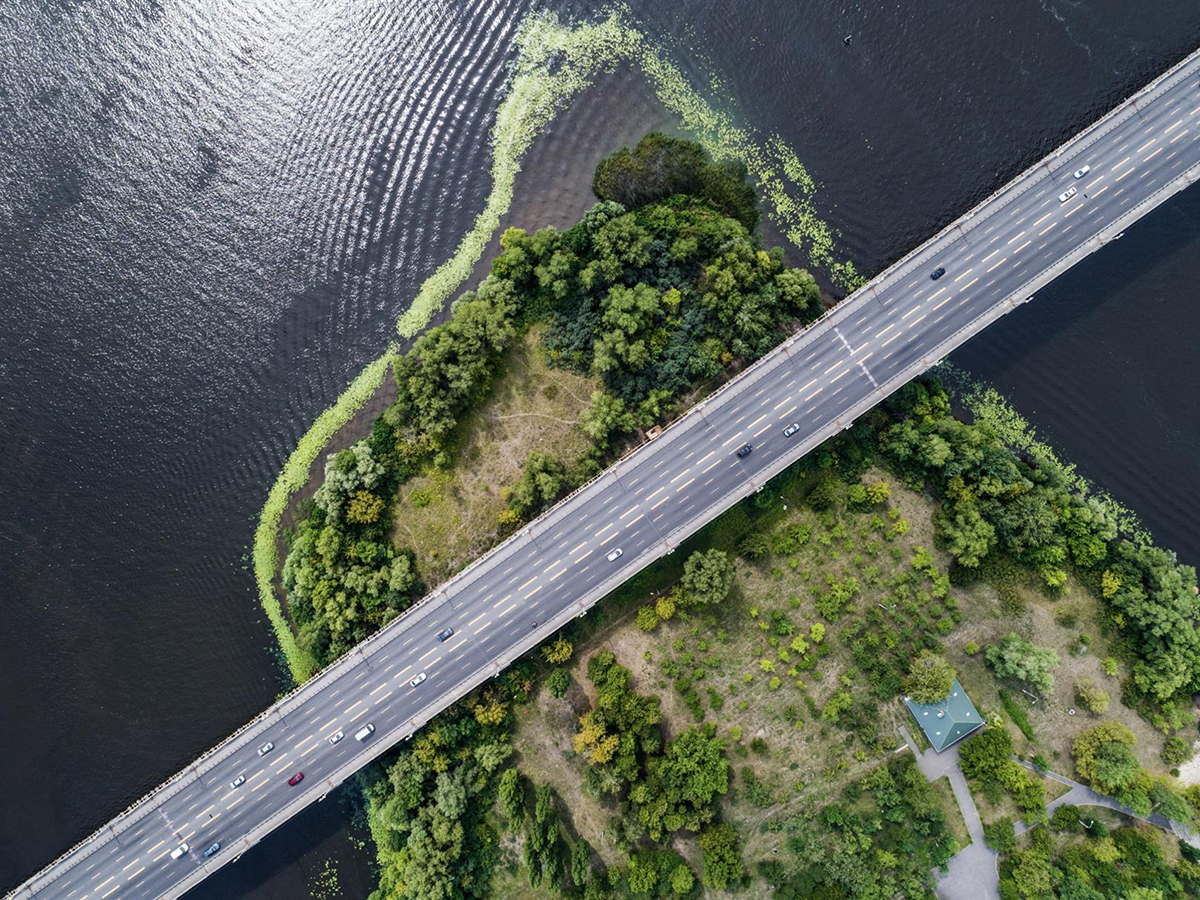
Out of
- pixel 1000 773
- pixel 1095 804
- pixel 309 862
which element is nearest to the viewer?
pixel 1000 773

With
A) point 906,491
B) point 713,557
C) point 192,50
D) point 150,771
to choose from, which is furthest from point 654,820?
point 192,50

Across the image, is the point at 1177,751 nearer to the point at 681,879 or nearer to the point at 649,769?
the point at 681,879

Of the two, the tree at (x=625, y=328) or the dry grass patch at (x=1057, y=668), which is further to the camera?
the dry grass patch at (x=1057, y=668)

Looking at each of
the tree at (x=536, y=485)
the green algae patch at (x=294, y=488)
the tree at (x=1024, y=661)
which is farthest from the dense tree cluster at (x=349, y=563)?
the tree at (x=1024, y=661)

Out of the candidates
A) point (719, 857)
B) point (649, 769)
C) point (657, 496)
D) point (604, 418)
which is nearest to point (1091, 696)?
point (719, 857)

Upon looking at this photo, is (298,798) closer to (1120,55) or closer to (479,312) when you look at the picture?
(479,312)

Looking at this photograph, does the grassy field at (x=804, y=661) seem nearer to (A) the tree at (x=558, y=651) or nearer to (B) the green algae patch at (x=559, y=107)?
(A) the tree at (x=558, y=651)
